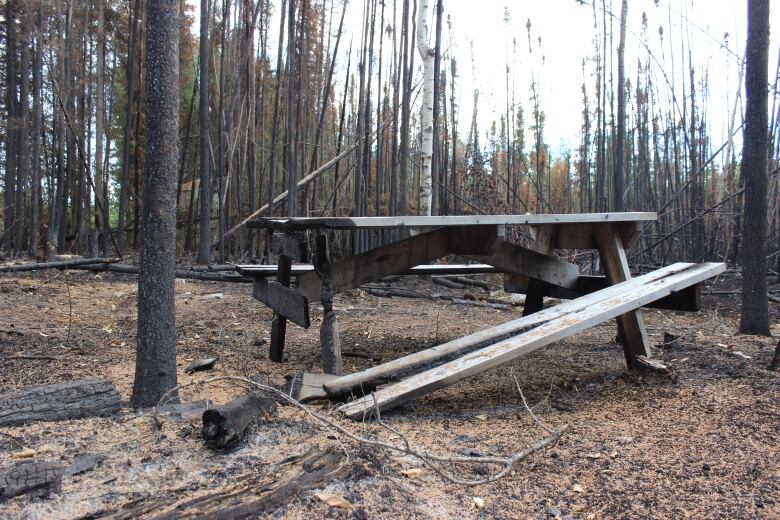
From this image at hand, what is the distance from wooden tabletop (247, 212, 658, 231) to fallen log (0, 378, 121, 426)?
4.28ft

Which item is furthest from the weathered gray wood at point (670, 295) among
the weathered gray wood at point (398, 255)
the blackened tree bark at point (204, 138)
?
the blackened tree bark at point (204, 138)

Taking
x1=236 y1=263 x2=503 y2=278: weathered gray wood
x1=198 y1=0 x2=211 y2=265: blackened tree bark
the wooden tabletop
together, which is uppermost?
x1=198 y1=0 x2=211 y2=265: blackened tree bark

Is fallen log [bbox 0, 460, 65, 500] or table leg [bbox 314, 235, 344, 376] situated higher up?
table leg [bbox 314, 235, 344, 376]

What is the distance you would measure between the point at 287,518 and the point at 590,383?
2.43 metres

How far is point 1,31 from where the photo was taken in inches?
563

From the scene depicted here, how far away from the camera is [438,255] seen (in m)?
3.84

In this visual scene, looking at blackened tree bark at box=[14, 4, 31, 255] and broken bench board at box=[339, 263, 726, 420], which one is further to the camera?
blackened tree bark at box=[14, 4, 31, 255]

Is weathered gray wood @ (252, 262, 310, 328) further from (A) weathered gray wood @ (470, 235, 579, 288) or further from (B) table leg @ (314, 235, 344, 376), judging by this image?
(A) weathered gray wood @ (470, 235, 579, 288)

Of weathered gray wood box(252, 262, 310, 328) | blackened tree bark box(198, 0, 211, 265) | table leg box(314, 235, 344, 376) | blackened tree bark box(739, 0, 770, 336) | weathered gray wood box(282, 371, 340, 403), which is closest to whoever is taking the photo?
weathered gray wood box(282, 371, 340, 403)

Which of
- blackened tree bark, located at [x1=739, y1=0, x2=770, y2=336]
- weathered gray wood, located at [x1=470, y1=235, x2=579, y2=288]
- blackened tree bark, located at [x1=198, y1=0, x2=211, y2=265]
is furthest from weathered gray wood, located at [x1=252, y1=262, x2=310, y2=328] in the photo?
blackened tree bark, located at [x1=198, y1=0, x2=211, y2=265]

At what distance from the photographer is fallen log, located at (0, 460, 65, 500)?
69.3 inches

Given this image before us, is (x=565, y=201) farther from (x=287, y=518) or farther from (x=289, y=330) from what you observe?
(x=287, y=518)

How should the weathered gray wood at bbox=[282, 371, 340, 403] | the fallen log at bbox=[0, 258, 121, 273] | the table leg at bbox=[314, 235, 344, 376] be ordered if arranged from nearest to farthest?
the weathered gray wood at bbox=[282, 371, 340, 403] < the table leg at bbox=[314, 235, 344, 376] < the fallen log at bbox=[0, 258, 121, 273]

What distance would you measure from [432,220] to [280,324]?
1678 mm
